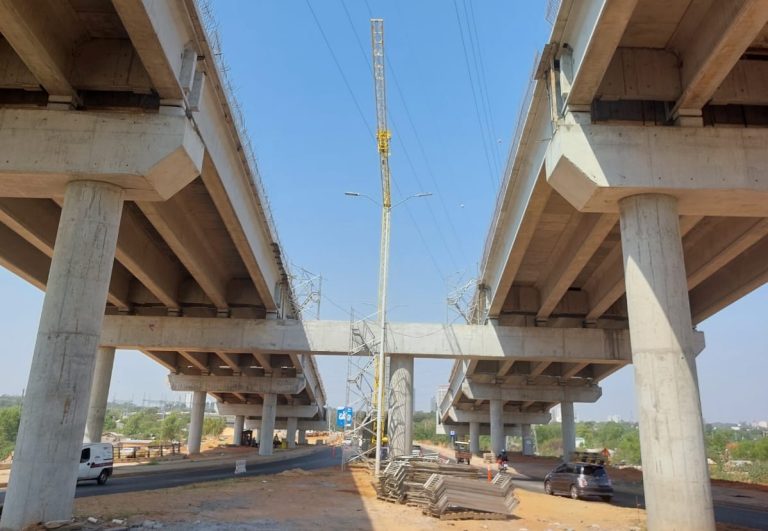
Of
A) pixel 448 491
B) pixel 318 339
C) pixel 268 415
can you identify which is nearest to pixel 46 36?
pixel 448 491

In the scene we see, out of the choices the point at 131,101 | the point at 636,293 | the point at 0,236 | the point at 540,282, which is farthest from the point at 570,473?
the point at 0,236

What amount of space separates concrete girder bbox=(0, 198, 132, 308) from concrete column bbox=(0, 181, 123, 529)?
559 cm

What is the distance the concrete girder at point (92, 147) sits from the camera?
12109 mm

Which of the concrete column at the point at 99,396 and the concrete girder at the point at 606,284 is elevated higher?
the concrete girder at the point at 606,284

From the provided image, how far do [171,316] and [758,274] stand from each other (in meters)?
23.3

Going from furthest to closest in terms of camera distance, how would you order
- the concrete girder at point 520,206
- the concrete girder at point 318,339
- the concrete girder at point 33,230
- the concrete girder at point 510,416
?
the concrete girder at point 510,416, the concrete girder at point 318,339, the concrete girder at point 33,230, the concrete girder at point 520,206

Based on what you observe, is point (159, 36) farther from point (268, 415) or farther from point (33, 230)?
point (268, 415)

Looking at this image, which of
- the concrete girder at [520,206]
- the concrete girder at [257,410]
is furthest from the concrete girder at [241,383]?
the concrete girder at [520,206]

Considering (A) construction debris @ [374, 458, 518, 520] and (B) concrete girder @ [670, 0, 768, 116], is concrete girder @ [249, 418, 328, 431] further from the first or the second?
(B) concrete girder @ [670, 0, 768, 116]

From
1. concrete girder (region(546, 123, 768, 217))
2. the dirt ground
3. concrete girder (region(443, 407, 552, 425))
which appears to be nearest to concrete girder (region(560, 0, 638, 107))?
concrete girder (region(546, 123, 768, 217))

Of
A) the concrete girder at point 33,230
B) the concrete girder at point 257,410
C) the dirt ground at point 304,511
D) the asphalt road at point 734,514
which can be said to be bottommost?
the asphalt road at point 734,514

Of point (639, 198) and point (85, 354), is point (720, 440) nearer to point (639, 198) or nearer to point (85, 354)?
point (639, 198)

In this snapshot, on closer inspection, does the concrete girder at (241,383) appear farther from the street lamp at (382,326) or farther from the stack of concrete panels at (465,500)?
the stack of concrete panels at (465,500)

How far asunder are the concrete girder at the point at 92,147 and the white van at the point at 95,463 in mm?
15602
